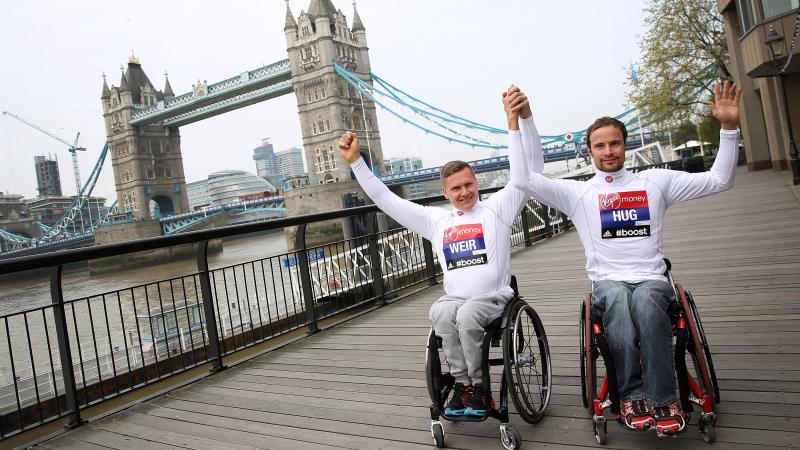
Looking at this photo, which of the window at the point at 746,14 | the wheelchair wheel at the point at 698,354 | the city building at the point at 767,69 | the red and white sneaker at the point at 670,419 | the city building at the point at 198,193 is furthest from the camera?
the city building at the point at 198,193

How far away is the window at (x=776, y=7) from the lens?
40.3ft

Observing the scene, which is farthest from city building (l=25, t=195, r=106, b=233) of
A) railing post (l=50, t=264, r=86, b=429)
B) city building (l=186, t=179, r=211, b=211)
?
railing post (l=50, t=264, r=86, b=429)

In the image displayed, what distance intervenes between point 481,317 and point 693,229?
678cm

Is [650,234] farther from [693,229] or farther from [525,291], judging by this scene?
[693,229]

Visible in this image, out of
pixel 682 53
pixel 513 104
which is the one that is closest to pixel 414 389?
pixel 513 104

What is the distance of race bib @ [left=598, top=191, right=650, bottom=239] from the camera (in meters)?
2.31

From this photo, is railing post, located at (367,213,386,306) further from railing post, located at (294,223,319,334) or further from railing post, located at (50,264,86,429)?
railing post, located at (50,264,86,429)

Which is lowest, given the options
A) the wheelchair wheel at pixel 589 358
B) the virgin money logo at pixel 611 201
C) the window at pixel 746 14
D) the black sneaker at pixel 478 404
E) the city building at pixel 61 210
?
the black sneaker at pixel 478 404

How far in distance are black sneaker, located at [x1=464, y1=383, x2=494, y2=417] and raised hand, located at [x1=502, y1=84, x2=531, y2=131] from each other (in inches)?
40.2

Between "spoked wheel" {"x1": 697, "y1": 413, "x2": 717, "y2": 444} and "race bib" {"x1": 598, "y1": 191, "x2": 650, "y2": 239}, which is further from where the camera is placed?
"race bib" {"x1": 598, "y1": 191, "x2": 650, "y2": 239}

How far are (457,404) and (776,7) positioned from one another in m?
13.9

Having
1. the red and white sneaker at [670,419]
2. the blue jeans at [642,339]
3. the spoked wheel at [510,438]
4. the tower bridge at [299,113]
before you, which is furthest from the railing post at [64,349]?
the tower bridge at [299,113]

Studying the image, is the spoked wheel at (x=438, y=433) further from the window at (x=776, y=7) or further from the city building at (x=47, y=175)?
the city building at (x=47, y=175)

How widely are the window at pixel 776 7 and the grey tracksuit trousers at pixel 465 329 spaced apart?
520 inches
